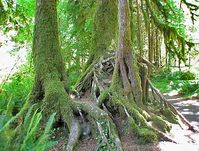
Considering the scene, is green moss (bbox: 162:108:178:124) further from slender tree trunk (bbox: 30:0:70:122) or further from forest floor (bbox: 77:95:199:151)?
slender tree trunk (bbox: 30:0:70:122)

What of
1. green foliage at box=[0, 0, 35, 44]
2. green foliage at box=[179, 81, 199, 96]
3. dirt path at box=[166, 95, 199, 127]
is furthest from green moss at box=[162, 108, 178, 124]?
green foliage at box=[179, 81, 199, 96]

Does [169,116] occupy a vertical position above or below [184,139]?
above

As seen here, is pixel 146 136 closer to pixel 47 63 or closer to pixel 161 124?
pixel 161 124

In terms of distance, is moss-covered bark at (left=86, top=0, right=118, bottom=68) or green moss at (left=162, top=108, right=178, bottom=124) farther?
moss-covered bark at (left=86, top=0, right=118, bottom=68)

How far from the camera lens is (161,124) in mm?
7266

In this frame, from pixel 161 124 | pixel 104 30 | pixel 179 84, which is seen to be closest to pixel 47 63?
pixel 161 124

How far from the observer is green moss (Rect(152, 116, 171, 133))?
7213 millimetres

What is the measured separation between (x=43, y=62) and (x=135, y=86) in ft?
6.96

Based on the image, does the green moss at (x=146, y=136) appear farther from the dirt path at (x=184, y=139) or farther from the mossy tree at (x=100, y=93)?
the dirt path at (x=184, y=139)

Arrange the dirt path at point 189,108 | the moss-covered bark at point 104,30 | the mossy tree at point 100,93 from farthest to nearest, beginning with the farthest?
the moss-covered bark at point 104,30 < the dirt path at point 189,108 < the mossy tree at point 100,93

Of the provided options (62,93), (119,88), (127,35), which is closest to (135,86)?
(119,88)

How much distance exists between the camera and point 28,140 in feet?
8.04

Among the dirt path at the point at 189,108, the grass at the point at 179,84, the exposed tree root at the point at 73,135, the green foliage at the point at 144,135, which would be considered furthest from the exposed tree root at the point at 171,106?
the grass at the point at 179,84

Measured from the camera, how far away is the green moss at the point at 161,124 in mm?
7213
